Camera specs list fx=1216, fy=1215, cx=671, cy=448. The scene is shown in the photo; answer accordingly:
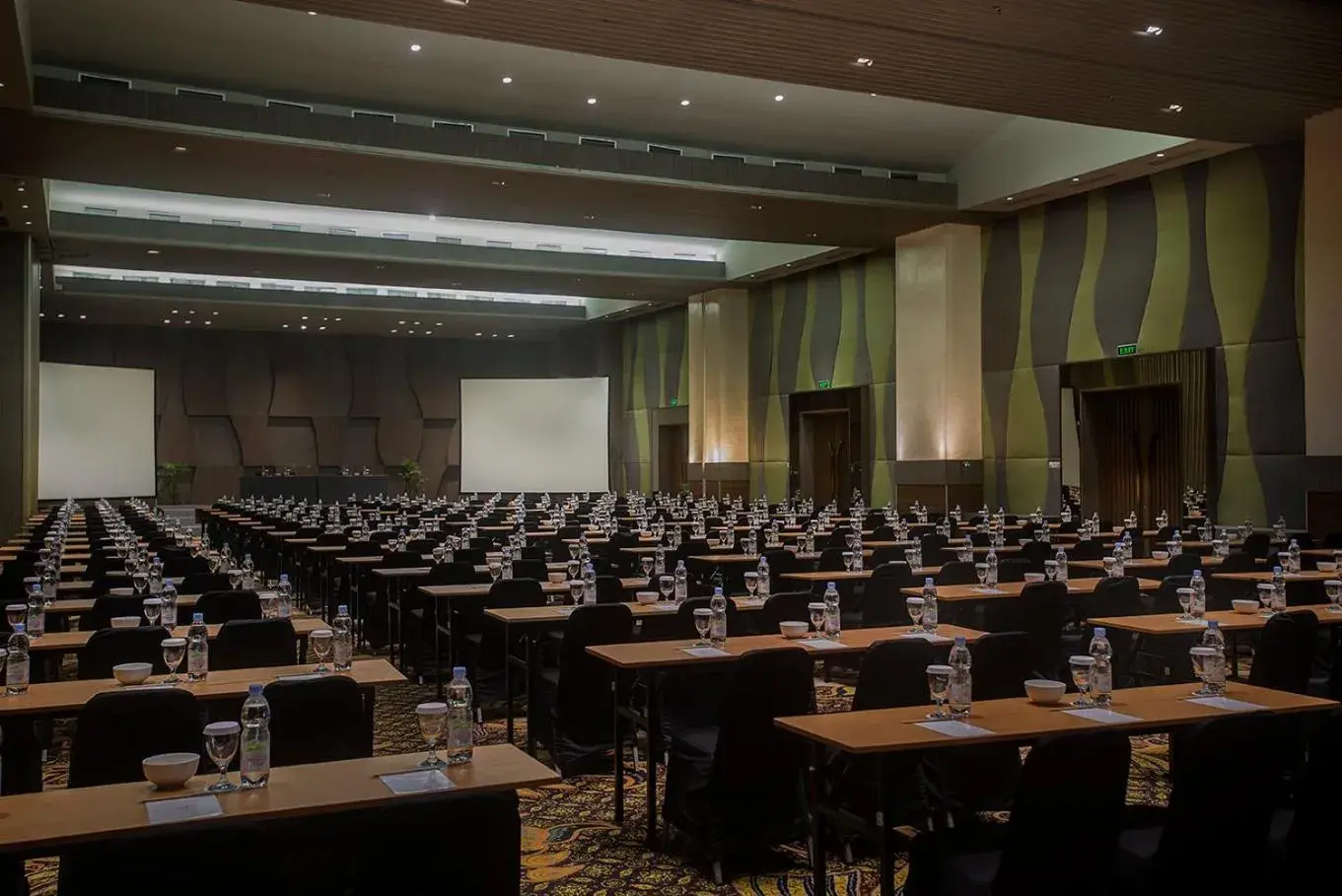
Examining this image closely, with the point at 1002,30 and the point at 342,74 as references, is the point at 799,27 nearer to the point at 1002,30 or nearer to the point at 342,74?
the point at 1002,30

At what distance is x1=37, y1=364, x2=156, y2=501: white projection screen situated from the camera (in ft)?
91.8

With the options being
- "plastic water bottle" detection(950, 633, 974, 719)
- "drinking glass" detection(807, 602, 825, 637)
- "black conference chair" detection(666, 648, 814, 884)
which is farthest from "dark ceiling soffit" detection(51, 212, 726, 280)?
"plastic water bottle" detection(950, 633, 974, 719)

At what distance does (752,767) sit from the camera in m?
4.82

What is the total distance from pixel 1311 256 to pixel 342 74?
1096 centimetres

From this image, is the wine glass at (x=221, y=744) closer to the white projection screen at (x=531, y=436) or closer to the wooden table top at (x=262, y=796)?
the wooden table top at (x=262, y=796)

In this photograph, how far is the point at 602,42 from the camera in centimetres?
1031

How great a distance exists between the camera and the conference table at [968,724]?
3758 millimetres

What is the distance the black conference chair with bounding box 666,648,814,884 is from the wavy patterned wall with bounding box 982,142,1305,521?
11412 millimetres

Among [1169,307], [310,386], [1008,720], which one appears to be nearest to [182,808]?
[1008,720]

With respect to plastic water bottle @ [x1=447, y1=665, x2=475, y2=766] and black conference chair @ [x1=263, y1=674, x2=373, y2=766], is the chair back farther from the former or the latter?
plastic water bottle @ [x1=447, y1=665, x2=475, y2=766]

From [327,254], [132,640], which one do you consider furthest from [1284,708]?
[327,254]

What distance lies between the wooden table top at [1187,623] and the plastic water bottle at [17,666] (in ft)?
16.4

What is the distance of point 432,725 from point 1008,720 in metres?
1.92

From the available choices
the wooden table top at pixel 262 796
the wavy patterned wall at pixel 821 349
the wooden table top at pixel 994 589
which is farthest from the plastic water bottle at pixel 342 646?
the wavy patterned wall at pixel 821 349
